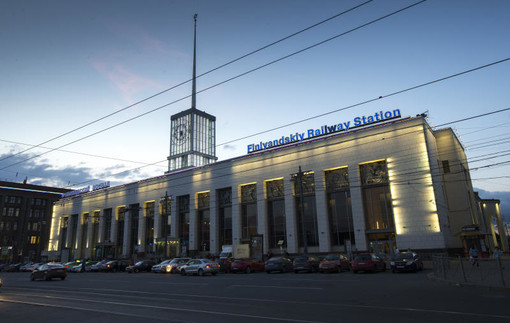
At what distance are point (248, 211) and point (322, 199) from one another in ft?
39.7

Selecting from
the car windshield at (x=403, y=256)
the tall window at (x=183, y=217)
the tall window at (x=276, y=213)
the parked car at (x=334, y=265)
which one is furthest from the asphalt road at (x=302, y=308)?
the tall window at (x=183, y=217)

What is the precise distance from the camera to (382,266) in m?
26.0

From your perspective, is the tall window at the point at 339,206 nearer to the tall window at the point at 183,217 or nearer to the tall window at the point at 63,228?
the tall window at the point at 183,217

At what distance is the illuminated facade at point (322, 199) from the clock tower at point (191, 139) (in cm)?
3400

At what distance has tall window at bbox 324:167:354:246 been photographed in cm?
4300

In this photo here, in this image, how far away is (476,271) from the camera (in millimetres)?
15969

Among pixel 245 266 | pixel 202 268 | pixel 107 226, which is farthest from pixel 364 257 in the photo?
pixel 107 226

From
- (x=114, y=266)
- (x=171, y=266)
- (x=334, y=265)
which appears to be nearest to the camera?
(x=334, y=265)

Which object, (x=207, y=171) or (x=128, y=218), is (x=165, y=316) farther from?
(x=128, y=218)

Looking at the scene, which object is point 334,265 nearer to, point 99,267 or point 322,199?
point 322,199

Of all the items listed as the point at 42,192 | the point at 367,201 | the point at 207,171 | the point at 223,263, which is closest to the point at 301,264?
the point at 223,263

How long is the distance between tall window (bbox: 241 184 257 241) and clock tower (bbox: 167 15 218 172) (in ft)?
154

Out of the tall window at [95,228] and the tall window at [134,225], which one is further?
the tall window at [95,228]

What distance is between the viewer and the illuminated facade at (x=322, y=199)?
1532 inches
